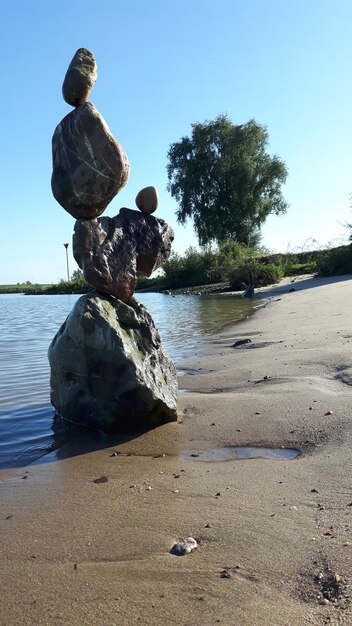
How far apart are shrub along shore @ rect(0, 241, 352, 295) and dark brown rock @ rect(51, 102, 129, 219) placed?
1981 cm

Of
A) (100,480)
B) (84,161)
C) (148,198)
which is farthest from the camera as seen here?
(148,198)

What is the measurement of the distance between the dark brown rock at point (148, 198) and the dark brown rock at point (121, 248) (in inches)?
3.9

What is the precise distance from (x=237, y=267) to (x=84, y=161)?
2574 centimetres

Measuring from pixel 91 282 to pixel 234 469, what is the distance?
8.01 feet

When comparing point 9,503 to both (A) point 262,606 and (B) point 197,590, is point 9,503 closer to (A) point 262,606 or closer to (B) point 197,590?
(B) point 197,590

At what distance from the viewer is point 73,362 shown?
16.5 ft

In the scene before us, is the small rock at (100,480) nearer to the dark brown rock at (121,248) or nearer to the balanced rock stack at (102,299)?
the balanced rock stack at (102,299)

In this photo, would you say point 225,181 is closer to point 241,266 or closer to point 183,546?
point 241,266

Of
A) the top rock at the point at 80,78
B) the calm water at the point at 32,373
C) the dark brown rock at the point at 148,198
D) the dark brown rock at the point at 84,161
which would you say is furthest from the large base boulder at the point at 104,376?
the top rock at the point at 80,78

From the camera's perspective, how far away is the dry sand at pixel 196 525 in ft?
6.94

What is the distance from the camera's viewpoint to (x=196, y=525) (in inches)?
110

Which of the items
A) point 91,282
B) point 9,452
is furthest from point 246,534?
point 91,282

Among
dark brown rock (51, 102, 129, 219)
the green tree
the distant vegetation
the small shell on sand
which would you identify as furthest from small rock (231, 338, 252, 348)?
the green tree

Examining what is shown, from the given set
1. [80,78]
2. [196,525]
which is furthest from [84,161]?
[196,525]
